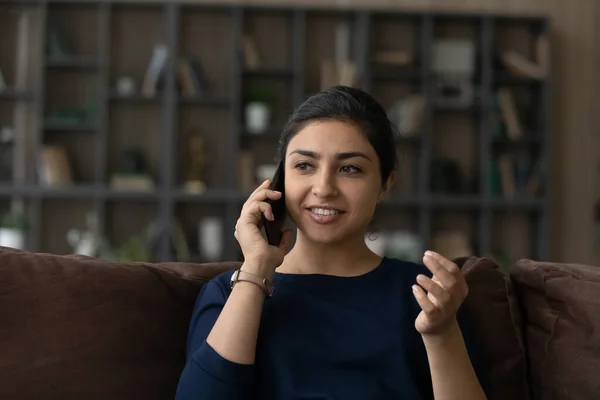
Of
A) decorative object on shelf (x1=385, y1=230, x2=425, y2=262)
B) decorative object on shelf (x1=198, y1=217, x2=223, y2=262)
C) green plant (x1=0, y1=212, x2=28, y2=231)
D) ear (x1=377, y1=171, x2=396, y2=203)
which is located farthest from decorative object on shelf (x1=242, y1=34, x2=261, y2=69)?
ear (x1=377, y1=171, x2=396, y2=203)

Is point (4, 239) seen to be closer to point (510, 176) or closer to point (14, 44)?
point (14, 44)

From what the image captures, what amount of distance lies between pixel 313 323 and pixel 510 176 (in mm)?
3953

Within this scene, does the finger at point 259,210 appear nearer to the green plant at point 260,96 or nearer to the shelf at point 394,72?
the green plant at point 260,96

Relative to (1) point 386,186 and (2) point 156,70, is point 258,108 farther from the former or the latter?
(1) point 386,186

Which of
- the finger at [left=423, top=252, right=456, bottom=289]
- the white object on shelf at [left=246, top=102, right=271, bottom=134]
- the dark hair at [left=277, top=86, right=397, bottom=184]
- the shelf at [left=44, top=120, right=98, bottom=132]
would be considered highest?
the white object on shelf at [left=246, top=102, right=271, bottom=134]

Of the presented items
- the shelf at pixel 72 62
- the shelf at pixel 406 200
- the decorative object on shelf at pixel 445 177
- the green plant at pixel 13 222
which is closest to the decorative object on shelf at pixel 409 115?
the decorative object on shelf at pixel 445 177

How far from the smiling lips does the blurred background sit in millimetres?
3425

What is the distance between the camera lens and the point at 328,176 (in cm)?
157

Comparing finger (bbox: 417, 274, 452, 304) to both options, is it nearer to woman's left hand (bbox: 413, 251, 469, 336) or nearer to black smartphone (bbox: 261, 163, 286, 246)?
woman's left hand (bbox: 413, 251, 469, 336)

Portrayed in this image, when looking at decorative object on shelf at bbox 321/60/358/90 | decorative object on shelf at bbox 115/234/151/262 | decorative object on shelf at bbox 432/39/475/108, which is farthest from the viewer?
decorative object on shelf at bbox 432/39/475/108

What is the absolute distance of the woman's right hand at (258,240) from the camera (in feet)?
5.05

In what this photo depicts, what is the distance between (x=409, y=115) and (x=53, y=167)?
7.48 ft

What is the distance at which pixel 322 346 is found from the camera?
59.6 inches

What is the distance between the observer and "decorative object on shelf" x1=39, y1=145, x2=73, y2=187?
490cm
